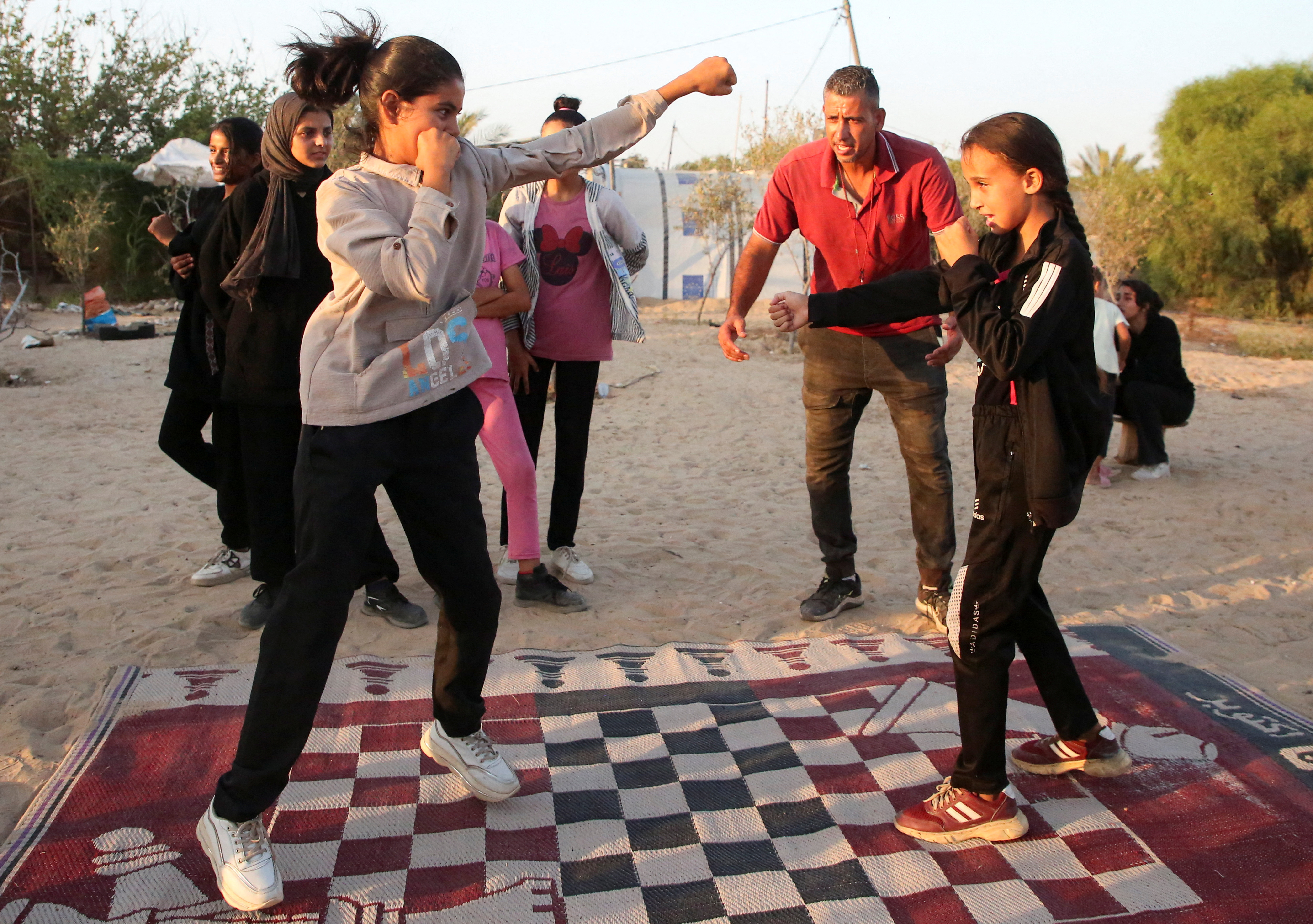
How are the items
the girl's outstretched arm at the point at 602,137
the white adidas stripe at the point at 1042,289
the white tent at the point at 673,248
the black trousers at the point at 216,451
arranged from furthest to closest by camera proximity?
the white tent at the point at 673,248, the black trousers at the point at 216,451, the girl's outstretched arm at the point at 602,137, the white adidas stripe at the point at 1042,289

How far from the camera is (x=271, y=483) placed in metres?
3.45

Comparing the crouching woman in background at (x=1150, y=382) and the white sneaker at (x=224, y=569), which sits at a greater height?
the crouching woman in background at (x=1150, y=382)

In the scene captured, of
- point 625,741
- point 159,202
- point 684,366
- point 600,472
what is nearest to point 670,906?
point 625,741

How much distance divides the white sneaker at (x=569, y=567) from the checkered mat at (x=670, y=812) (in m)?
0.93

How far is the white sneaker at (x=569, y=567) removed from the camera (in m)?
4.16

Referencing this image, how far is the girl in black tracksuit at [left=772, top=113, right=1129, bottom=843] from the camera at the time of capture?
2188 millimetres

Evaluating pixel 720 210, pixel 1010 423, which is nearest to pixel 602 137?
pixel 1010 423

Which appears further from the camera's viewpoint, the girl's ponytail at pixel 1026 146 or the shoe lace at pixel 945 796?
the shoe lace at pixel 945 796

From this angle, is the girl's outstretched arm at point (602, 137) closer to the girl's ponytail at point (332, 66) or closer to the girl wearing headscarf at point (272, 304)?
the girl's ponytail at point (332, 66)

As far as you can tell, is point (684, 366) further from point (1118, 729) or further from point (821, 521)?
point (1118, 729)

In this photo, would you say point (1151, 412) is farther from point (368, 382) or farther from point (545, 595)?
point (368, 382)

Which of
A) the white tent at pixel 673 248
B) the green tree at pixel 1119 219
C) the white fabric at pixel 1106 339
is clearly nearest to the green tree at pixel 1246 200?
the green tree at pixel 1119 219

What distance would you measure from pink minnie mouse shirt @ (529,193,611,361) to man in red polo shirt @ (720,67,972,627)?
0.62m

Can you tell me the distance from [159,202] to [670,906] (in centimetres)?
1937
